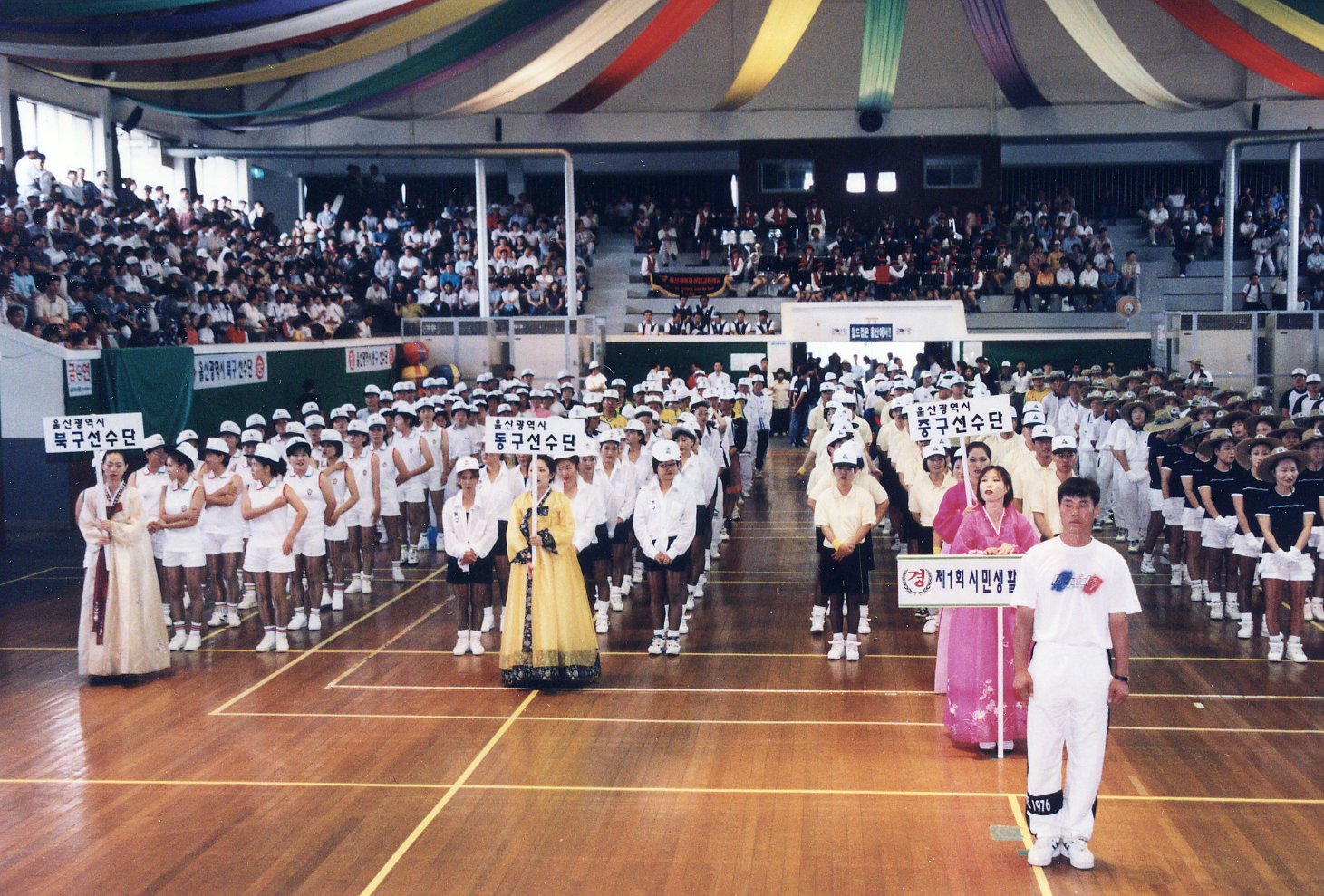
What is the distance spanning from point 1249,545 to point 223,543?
8961 millimetres

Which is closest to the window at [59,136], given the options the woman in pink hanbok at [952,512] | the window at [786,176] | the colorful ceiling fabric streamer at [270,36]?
the colorful ceiling fabric streamer at [270,36]

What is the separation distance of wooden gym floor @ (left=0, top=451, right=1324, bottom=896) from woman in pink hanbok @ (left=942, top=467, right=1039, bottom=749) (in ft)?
0.70

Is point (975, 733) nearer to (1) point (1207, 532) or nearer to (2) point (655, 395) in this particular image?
(1) point (1207, 532)

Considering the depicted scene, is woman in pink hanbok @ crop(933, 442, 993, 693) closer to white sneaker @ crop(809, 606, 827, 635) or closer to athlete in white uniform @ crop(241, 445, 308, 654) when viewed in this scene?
white sneaker @ crop(809, 606, 827, 635)

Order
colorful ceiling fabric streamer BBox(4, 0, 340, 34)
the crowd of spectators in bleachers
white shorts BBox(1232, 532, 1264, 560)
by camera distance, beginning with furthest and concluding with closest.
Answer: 1. colorful ceiling fabric streamer BBox(4, 0, 340, 34)
2. the crowd of spectators in bleachers
3. white shorts BBox(1232, 532, 1264, 560)

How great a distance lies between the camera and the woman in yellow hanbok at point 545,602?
9.07 m

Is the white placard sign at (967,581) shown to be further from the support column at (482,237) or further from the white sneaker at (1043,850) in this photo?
the support column at (482,237)

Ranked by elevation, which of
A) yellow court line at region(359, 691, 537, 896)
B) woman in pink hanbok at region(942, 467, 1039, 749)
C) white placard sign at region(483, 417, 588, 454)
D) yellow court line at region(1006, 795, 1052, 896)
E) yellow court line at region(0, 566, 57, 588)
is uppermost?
white placard sign at region(483, 417, 588, 454)

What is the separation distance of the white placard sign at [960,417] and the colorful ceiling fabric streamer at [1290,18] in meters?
14.1

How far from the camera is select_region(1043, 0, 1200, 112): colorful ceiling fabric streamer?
66.4 feet

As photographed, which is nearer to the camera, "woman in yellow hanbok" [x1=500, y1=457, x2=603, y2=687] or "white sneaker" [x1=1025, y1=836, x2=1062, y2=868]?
"white sneaker" [x1=1025, y1=836, x2=1062, y2=868]

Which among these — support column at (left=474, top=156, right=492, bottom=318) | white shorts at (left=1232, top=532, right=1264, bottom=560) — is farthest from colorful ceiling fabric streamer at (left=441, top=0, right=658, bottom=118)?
white shorts at (left=1232, top=532, right=1264, bottom=560)

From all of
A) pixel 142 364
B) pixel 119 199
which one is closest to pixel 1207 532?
pixel 142 364

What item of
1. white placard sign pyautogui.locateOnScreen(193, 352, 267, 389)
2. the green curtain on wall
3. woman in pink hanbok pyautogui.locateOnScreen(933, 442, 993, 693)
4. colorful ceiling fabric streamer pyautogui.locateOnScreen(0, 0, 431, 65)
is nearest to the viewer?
woman in pink hanbok pyautogui.locateOnScreen(933, 442, 993, 693)
